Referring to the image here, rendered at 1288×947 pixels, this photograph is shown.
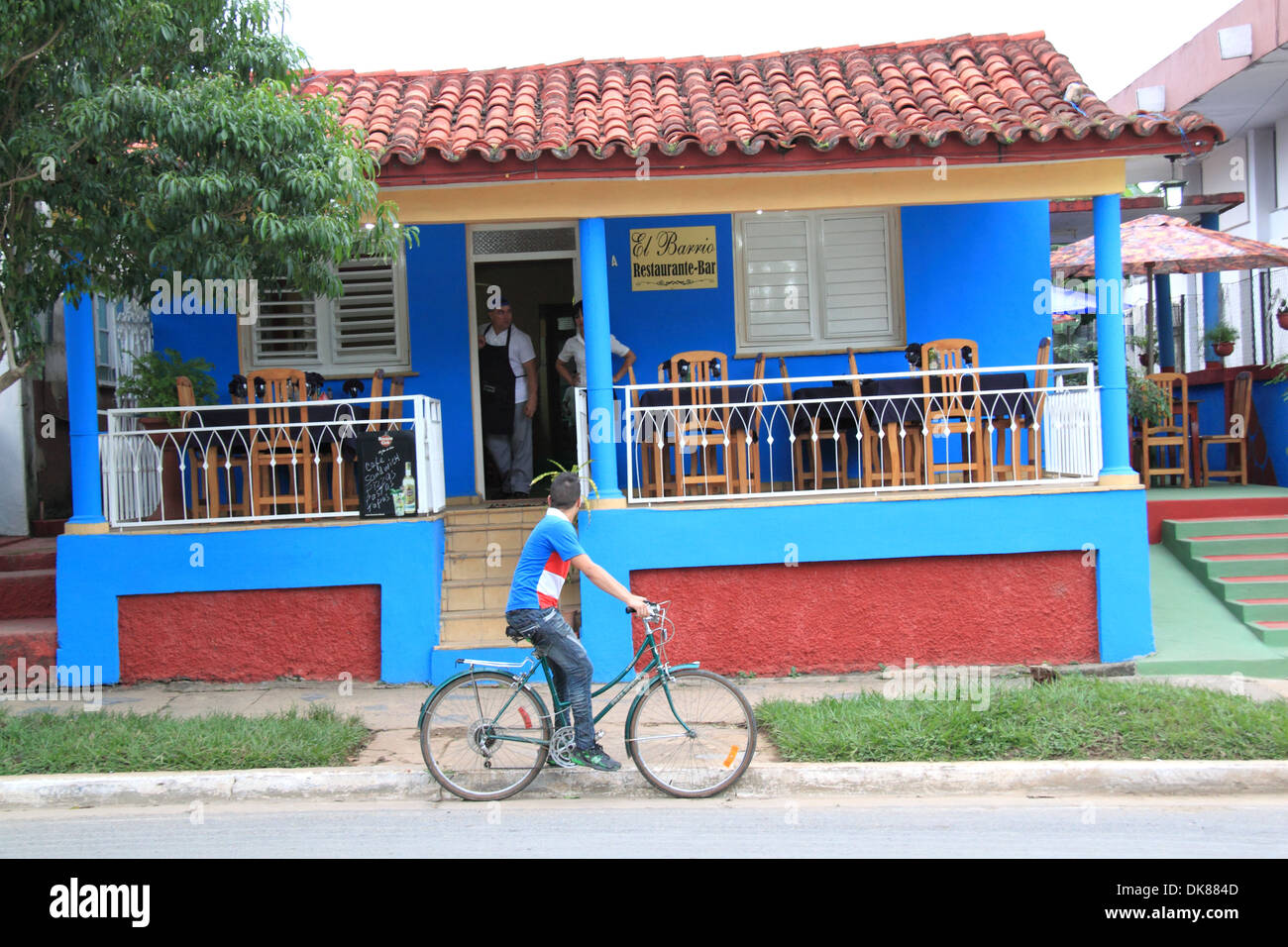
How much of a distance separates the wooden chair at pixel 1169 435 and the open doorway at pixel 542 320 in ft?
20.3

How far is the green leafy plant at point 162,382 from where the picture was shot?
8.80 meters

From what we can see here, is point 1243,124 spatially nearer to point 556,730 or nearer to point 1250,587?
point 1250,587

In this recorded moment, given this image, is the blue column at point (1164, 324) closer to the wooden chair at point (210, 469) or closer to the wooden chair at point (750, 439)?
the wooden chair at point (750, 439)

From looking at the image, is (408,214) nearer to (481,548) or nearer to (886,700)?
(481,548)

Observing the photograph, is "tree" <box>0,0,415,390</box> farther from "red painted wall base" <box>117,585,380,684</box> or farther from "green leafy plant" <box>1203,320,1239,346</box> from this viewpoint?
"green leafy plant" <box>1203,320,1239,346</box>

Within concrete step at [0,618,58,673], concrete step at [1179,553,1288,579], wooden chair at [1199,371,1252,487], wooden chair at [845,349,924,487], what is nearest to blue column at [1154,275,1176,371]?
wooden chair at [1199,371,1252,487]

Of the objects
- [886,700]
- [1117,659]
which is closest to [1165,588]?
[1117,659]

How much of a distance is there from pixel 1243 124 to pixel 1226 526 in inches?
459

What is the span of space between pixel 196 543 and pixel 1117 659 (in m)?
7.23

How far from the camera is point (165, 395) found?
347 inches

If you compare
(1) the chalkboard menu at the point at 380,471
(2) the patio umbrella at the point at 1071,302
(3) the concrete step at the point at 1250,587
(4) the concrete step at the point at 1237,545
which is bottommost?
(3) the concrete step at the point at 1250,587

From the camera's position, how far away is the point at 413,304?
405 inches

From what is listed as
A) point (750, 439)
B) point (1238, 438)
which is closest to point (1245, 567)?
point (1238, 438)

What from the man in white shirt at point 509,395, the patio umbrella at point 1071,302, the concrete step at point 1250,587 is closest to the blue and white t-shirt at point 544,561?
the man in white shirt at point 509,395
